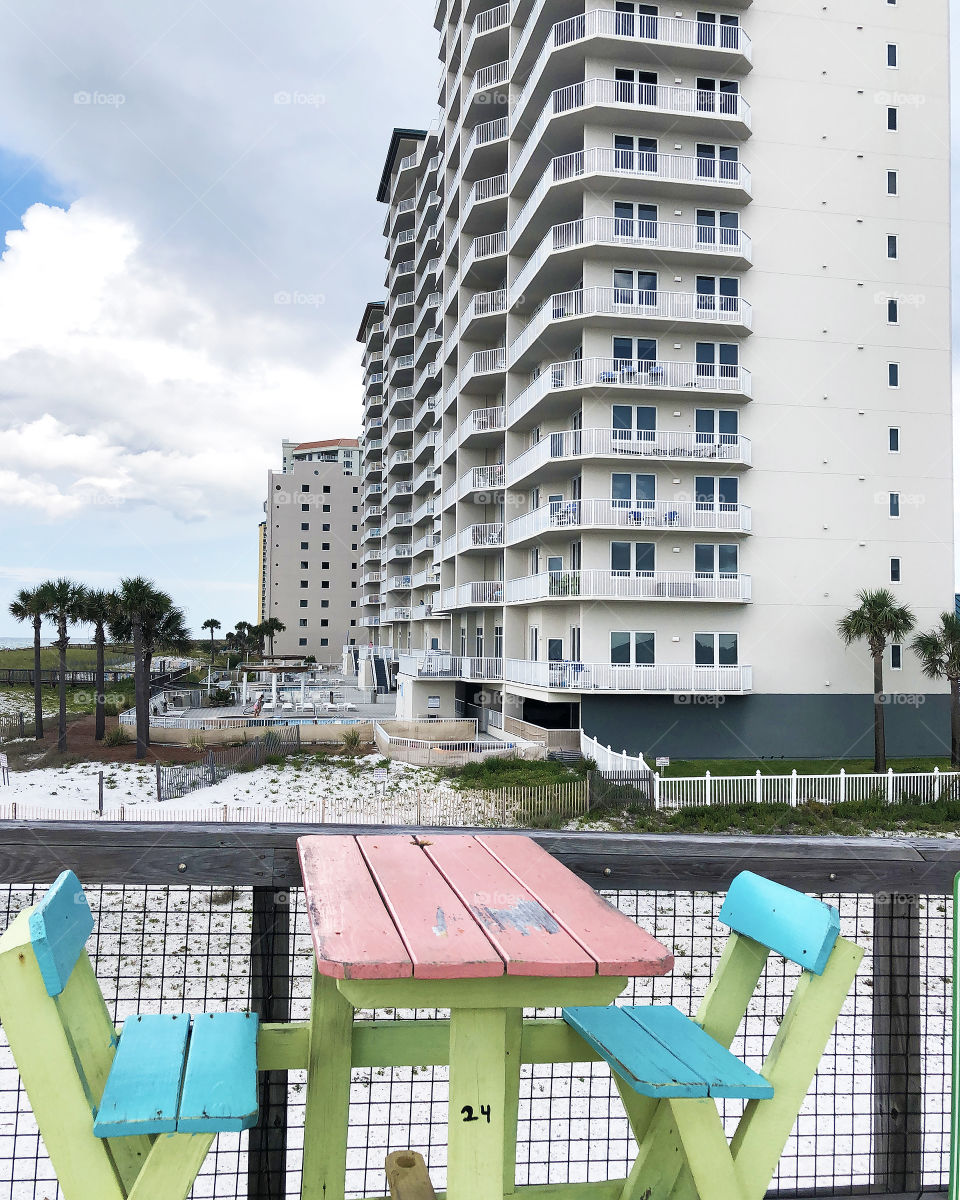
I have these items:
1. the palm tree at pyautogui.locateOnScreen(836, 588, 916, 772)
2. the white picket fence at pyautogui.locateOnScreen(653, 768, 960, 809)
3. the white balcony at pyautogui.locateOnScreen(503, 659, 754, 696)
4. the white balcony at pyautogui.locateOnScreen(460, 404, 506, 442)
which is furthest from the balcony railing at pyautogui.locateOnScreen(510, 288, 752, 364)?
the white picket fence at pyautogui.locateOnScreen(653, 768, 960, 809)

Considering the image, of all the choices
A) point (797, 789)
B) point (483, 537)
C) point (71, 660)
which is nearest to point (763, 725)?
point (797, 789)

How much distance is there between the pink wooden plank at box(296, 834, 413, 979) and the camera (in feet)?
5.48

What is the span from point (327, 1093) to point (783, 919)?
129 centimetres

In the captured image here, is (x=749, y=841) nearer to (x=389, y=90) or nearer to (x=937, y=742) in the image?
(x=937, y=742)

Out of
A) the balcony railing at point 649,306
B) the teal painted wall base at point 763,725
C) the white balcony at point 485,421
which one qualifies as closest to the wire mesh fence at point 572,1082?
the teal painted wall base at point 763,725

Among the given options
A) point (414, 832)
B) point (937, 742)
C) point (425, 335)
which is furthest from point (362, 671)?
point (414, 832)

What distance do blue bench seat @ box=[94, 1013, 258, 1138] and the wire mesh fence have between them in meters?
0.14

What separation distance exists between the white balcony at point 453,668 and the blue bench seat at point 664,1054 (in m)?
33.6

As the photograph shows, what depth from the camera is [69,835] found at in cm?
263

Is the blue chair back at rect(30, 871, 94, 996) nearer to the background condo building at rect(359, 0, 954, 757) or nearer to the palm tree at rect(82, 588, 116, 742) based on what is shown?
the background condo building at rect(359, 0, 954, 757)

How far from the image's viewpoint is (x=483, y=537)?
1497 inches

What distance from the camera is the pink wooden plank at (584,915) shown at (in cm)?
174

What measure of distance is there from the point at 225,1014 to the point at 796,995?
60.2 inches

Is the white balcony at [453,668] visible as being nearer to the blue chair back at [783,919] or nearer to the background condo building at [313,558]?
the blue chair back at [783,919]
